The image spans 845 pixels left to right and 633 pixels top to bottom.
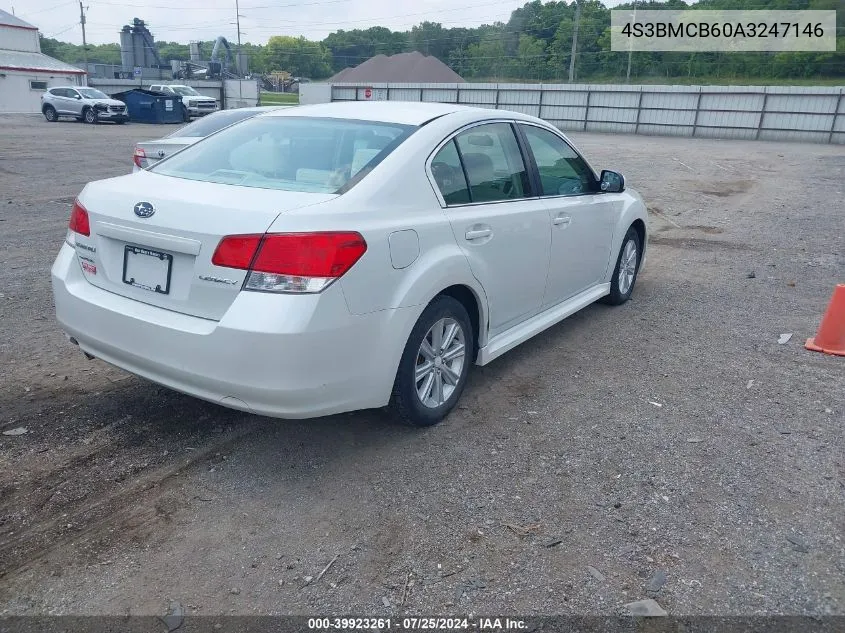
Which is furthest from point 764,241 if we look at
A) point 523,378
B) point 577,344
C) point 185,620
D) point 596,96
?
point 596,96

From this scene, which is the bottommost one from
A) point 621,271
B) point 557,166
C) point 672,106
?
point 621,271

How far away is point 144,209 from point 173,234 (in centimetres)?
27

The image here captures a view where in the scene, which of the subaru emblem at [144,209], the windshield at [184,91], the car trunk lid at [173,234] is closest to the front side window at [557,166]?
the car trunk lid at [173,234]

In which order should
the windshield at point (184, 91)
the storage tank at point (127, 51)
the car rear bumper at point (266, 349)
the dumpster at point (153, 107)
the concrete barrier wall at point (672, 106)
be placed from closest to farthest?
the car rear bumper at point (266, 349)
the concrete barrier wall at point (672, 106)
the dumpster at point (153, 107)
the windshield at point (184, 91)
the storage tank at point (127, 51)

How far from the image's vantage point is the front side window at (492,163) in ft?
13.2

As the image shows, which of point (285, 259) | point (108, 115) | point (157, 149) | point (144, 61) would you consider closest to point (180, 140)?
point (157, 149)

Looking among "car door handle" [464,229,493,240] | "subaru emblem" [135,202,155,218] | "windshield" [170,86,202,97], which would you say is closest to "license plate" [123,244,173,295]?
"subaru emblem" [135,202,155,218]

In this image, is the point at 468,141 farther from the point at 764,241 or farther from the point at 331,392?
the point at 764,241

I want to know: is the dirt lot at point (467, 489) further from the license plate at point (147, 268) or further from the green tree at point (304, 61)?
the green tree at point (304, 61)

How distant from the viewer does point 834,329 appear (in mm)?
5184

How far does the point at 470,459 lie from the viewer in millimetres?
3562

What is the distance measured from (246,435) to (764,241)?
26.8 ft

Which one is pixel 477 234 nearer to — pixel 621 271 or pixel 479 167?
pixel 479 167

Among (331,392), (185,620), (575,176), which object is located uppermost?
(575,176)
